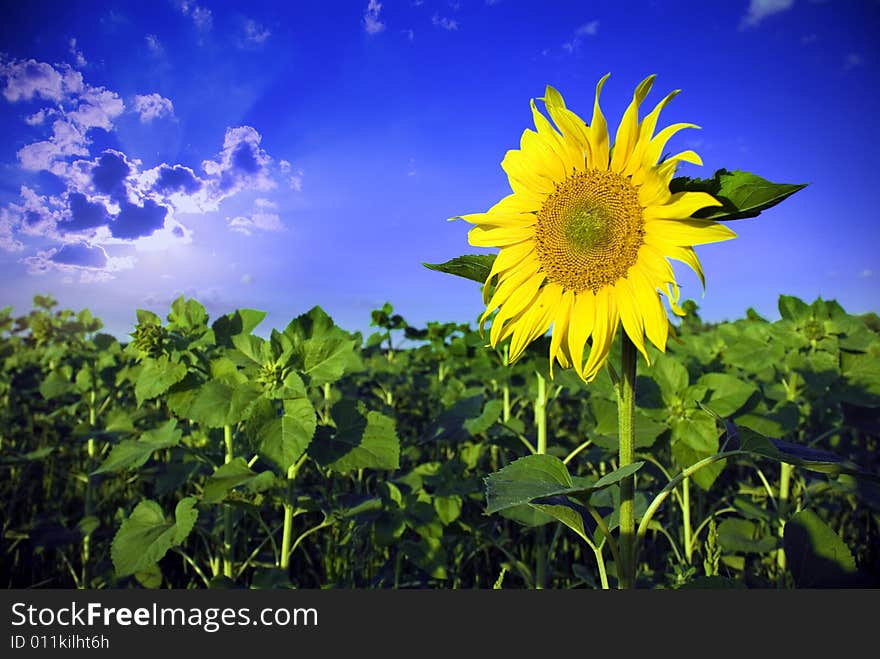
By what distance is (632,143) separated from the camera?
122cm

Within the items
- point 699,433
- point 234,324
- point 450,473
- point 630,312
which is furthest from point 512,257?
point 234,324

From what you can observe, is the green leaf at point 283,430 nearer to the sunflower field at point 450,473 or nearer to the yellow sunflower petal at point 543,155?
the sunflower field at point 450,473

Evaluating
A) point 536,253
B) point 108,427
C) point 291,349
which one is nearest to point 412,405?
point 108,427

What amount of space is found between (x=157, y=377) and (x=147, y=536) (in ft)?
1.85

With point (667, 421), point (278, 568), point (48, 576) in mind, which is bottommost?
point (48, 576)

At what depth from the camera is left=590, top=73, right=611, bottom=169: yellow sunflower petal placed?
1.23m

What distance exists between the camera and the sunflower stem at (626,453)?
1.21 m

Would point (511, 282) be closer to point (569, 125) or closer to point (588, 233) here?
point (588, 233)

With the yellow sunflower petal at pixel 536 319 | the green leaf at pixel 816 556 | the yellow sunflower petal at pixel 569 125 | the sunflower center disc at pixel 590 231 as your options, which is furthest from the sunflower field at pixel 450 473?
the yellow sunflower petal at pixel 569 125

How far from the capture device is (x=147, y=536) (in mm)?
2174

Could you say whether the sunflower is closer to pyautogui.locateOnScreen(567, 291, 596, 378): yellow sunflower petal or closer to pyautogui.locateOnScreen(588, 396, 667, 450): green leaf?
pyautogui.locateOnScreen(567, 291, 596, 378): yellow sunflower petal

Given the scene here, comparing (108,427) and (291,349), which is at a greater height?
(291,349)

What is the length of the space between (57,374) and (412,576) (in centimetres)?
266

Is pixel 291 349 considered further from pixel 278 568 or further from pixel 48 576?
pixel 48 576
